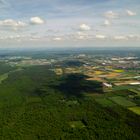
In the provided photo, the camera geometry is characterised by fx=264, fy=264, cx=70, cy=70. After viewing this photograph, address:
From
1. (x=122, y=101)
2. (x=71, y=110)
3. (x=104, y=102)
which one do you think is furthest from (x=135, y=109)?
(x=71, y=110)

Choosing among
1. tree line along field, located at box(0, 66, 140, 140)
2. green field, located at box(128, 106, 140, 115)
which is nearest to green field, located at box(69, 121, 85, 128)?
tree line along field, located at box(0, 66, 140, 140)

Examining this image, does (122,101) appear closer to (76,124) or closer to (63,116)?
(63,116)

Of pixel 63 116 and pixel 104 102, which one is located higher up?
pixel 104 102

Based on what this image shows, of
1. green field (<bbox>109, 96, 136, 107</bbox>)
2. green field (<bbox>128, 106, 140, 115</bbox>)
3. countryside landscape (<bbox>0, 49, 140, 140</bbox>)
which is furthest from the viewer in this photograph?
green field (<bbox>109, 96, 136, 107</bbox>)

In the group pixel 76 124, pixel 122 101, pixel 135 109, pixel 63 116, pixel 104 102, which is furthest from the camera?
pixel 122 101

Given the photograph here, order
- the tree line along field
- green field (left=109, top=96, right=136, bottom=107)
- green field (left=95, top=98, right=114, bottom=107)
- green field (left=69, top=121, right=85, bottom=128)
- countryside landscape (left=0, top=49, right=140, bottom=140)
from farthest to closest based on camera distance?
green field (left=95, top=98, right=114, bottom=107), green field (left=109, top=96, right=136, bottom=107), green field (left=69, top=121, right=85, bottom=128), countryside landscape (left=0, top=49, right=140, bottom=140), the tree line along field

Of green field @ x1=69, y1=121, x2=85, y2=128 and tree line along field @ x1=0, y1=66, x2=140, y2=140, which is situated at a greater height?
tree line along field @ x1=0, y1=66, x2=140, y2=140

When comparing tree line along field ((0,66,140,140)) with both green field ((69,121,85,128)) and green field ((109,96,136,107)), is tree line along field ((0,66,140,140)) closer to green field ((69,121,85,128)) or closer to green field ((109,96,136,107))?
green field ((69,121,85,128))

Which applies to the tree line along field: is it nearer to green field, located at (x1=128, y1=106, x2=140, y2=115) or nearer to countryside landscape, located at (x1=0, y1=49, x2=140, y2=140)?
countryside landscape, located at (x1=0, y1=49, x2=140, y2=140)

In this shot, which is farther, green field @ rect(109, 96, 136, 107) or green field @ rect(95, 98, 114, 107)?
green field @ rect(95, 98, 114, 107)

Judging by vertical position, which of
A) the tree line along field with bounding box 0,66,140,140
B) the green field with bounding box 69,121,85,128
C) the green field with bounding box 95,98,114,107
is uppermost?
the green field with bounding box 95,98,114,107
